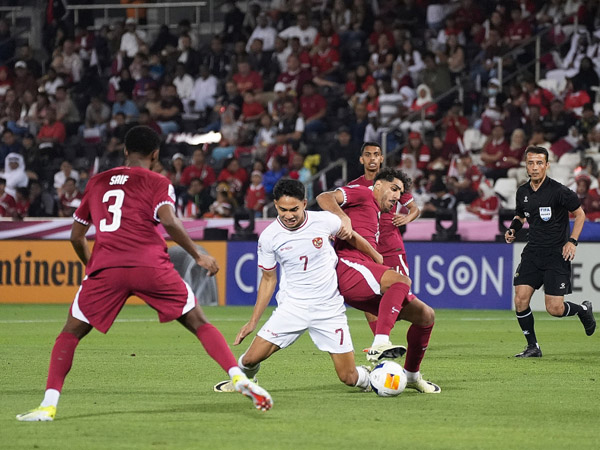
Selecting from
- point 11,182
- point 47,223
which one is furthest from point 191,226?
point 11,182

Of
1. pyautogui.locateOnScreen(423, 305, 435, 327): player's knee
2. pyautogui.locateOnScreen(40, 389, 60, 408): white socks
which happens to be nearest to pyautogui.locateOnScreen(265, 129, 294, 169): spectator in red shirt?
pyautogui.locateOnScreen(423, 305, 435, 327): player's knee

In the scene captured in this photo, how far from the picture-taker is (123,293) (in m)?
7.48

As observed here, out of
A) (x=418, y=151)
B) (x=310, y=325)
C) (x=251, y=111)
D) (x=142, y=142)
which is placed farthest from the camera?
(x=251, y=111)

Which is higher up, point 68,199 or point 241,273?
point 68,199

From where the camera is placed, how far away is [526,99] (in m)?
22.9

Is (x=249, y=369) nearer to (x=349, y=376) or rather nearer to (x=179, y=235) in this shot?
(x=349, y=376)

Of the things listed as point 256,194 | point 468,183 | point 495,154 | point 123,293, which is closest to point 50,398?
point 123,293

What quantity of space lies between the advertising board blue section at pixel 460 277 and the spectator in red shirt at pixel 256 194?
148 inches

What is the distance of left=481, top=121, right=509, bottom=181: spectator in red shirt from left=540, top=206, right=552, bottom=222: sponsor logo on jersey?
9041mm

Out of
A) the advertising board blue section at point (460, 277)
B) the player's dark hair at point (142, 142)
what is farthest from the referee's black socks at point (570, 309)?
the advertising board blue section at point (460, 277)

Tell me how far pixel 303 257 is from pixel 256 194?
45.1ft

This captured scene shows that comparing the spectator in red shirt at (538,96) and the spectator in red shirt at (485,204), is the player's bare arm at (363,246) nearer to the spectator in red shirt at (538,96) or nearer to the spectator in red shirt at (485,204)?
the spectator in red shirt at (485,204)

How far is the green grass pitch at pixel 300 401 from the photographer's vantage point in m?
6.77

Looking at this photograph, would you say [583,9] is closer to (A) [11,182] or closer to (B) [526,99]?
(B) [526,99]
